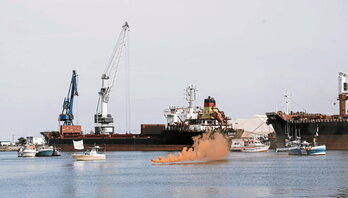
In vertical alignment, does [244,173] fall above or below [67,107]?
below

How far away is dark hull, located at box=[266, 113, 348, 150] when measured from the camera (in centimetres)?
13588

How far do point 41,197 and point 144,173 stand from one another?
25942 millimetres

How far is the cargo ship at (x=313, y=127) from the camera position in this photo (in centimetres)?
13638

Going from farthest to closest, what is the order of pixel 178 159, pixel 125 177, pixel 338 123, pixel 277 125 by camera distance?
pixel 277 125, pixel 338 123, pixel 178 159, pixel 125 177

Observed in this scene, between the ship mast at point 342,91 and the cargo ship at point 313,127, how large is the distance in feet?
4.68

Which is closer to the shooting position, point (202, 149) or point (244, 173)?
point (244, 173)

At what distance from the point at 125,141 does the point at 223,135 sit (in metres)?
28.4

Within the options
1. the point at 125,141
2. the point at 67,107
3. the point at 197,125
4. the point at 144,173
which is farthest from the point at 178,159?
the point at 67,107

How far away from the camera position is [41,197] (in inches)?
2421

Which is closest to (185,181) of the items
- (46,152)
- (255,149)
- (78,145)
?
(46,152)

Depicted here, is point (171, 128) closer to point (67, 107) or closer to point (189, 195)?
point (67, 107)

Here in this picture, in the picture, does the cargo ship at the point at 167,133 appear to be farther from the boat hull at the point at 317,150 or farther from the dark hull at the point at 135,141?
the boat hull at the point at 317,150

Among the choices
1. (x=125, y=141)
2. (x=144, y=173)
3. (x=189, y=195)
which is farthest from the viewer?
(x=125, y=141)

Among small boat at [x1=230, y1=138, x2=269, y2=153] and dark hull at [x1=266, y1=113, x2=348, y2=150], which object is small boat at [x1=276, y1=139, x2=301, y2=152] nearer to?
dark hull at [x1=266, y1=113, x2=348, y2=150]
